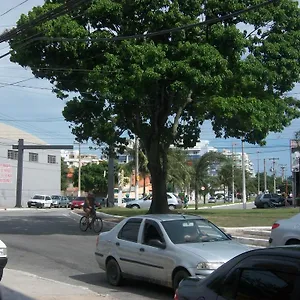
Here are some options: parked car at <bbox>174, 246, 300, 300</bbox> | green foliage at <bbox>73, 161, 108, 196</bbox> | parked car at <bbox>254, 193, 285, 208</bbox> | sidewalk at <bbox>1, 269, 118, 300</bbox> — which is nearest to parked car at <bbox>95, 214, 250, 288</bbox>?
sidewalk at <bbox>1, 269, 118, 300</bbox>

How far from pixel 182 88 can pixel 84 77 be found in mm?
4827

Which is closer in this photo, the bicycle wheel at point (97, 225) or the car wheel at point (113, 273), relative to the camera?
the car wheel at point (113, 273)

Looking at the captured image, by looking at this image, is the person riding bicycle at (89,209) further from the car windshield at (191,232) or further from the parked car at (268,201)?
the parked car at (268,201)

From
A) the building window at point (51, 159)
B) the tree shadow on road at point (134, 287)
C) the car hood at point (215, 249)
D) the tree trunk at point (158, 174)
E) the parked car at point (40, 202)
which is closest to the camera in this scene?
the car hood at point (215, 249)

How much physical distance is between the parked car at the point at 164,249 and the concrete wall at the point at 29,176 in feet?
189

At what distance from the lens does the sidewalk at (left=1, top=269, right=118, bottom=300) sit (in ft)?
30.7

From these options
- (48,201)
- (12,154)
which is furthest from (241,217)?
(12,154)

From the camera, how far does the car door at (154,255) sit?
30.9 feet

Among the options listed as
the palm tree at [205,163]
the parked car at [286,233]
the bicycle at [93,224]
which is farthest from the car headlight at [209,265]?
the palm tree at [205,163]

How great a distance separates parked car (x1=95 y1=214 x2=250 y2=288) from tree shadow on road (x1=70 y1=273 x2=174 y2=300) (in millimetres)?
222

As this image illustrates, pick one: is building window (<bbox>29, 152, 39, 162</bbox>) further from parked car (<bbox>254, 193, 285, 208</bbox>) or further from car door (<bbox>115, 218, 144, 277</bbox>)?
car door (<bbox>115, 218, 144, 277</bbox>)

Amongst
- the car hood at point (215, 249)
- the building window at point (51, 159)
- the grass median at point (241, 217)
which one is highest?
the building window at point (51, 159)

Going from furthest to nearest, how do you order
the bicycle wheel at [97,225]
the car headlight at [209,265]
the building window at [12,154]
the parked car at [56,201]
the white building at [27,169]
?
the building window at [12,154] → the white building at [27,169] → the parked car at [56,201] → the bicycle wheel at [97,225] → the car headlight at [209,265]

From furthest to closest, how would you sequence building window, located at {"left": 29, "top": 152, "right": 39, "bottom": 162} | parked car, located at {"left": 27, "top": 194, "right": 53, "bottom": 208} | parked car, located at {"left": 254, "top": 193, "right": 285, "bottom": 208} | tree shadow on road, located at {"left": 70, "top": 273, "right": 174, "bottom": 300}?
building window, located at {"left": 29, "top": 152, "right": 39, "bottom": 162} → parked car, located at {"left": 27, "top": 194, "right": 53, "bottom": 208} → parked car, located at {"left": 254, "top": 193, "right": 285, "bottom": 208} → tree shadow on road, located at {"left": 70, "top": 273, "right": 174, "bottom": 300}
